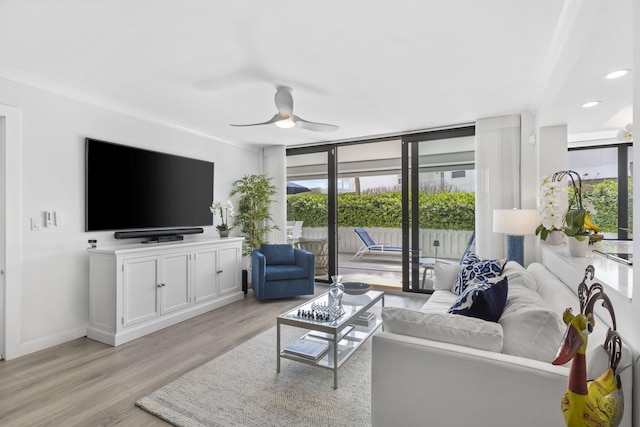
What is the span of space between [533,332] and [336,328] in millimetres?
1196

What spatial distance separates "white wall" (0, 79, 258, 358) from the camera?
8.89 feet

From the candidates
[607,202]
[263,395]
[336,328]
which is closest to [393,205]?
[607,202]

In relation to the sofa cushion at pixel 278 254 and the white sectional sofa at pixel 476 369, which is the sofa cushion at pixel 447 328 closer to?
the white sectional sofa at pixel 476 369

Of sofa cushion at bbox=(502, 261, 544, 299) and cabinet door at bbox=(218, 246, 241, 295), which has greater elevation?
sofa cushion at bbox=(502, 261, 544, 299)

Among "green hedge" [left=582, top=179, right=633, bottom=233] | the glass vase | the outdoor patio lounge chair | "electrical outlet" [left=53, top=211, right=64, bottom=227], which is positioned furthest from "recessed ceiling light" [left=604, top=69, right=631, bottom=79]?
the outdoor patio lounge chair

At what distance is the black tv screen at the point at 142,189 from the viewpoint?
10.6ft

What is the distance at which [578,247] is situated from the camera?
88.6 inches

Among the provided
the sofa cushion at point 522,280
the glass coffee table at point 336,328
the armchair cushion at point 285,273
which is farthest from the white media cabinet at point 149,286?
the sofa cushion at point 522,280

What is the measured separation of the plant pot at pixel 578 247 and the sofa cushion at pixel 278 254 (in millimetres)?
3274

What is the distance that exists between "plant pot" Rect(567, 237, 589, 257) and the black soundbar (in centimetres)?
380

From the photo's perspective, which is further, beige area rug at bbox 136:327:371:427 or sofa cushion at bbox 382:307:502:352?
beige area rug at bbox 136:327:371:427

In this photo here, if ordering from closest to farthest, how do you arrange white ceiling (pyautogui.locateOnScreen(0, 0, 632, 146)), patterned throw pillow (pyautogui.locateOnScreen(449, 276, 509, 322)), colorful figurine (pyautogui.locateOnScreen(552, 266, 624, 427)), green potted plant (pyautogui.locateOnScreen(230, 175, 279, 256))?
colorful figurine (pyautogui.locateOnScreen(552, 266, 624, 427)) < patterned throw pillow (pyautogui.locateOnScreen(449, 276, 509, 322)) < white ceiling (pyautogui.locateOnScreen(0, 0, 632, 146)) < green potted plant (pyautogui.locateOnScreen(230, 175, 279, 256))

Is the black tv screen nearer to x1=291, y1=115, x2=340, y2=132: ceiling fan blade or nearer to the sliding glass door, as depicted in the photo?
the sliding glass door

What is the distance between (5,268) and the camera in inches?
104
